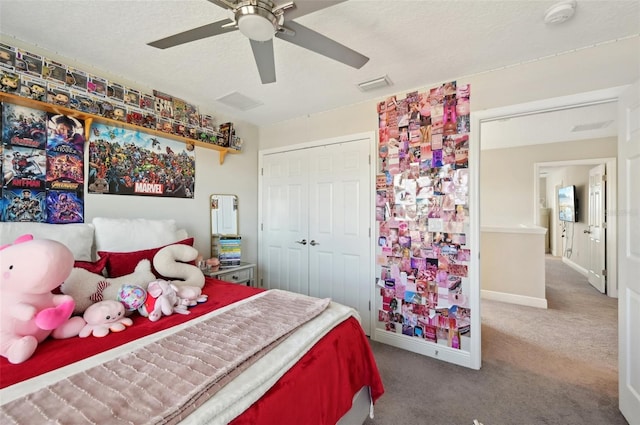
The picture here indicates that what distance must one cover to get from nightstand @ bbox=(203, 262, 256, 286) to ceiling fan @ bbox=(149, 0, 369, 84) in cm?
189

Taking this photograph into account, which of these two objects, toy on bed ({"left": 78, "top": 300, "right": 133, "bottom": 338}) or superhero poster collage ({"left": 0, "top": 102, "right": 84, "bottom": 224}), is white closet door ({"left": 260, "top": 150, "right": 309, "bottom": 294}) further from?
toy on bed ({"left": 78, "top": 300, "right": 133, "bottom": 338})

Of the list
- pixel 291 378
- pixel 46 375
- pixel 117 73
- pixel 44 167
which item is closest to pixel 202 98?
pixel 117 73

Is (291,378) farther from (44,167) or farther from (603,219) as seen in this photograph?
(603,219)

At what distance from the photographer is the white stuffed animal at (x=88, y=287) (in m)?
1.39

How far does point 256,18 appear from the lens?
118 cm

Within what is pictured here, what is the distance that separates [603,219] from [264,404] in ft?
18.6

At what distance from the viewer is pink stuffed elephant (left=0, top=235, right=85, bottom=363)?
1.07 metres

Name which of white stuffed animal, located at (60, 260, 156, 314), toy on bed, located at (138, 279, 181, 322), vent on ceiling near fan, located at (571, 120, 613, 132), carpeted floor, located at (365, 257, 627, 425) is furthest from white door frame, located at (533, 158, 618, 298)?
white stuffed animal, located at (60, 260, 156, 314)

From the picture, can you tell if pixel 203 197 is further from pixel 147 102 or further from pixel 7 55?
pixel 7 55

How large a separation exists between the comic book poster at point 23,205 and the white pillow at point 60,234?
0.28 metres

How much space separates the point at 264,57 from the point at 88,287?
1.53 m

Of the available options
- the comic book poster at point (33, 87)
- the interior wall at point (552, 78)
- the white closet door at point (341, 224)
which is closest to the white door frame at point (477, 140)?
the interior wall at point (552, 78)

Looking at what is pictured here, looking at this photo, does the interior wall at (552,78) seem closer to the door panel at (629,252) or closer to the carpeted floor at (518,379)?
the door panel at (629,252)

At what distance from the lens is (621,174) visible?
1740 mm
